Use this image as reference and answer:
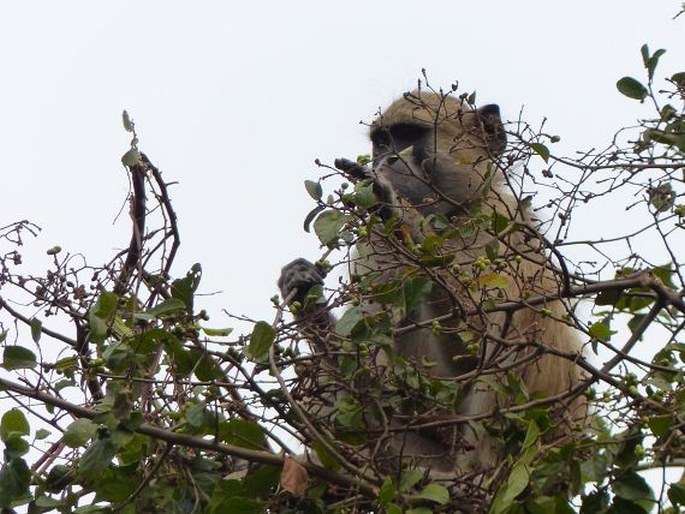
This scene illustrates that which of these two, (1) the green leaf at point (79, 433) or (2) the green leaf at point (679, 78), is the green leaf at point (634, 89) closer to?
(2) the green leaf at point (679, 78)

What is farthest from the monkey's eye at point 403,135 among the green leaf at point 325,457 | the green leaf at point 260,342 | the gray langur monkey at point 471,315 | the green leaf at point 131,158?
the green leaf at point 260,342

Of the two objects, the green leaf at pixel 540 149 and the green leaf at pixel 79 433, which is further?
the green leaf at pixel 540 149

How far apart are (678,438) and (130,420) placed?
4.65 ft

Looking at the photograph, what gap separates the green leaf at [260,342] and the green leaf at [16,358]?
600 mm

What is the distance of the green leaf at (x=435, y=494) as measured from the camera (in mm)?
3074

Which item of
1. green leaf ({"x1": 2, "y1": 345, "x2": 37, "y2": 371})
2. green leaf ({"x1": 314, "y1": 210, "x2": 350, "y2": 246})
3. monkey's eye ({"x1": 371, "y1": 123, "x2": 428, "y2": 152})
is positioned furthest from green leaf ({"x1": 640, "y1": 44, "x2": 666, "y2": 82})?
monkey's eye ({"x1": 371, "y1": 123, "x2": 428, "y2": 152})

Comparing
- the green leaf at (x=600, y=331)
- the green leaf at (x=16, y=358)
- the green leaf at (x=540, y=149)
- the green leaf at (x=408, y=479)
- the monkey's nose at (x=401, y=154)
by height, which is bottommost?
the green leaf at (x=408, y=479)

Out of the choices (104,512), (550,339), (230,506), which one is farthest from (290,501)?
(550,339)

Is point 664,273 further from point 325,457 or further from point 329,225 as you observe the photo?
point 325,457

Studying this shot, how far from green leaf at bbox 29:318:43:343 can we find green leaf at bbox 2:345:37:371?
99 mm

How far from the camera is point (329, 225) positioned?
3475 millimetres

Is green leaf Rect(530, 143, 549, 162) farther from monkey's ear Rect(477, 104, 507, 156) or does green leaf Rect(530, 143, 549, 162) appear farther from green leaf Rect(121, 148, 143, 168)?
green leaf Rect(121, 148, 143, 168)

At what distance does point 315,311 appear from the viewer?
346 cm

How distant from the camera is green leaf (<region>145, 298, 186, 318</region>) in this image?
316cm
